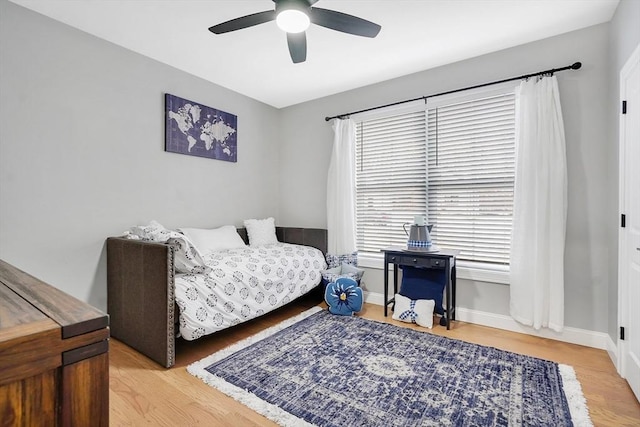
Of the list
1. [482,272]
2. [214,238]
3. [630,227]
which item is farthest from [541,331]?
[214,238]

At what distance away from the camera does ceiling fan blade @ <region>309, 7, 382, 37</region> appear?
75.1 inches

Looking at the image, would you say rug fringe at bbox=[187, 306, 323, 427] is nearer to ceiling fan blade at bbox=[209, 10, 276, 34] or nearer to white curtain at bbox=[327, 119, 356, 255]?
white curtain at bbox=[327, 119, 356, 255]

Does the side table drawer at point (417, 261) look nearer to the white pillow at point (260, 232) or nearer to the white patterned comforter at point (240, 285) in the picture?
the white patterned comforter at point (240, 285)

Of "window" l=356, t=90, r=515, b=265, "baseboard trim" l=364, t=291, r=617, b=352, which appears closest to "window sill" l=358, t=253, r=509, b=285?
"window" l=356, t=90, r=515, b=265

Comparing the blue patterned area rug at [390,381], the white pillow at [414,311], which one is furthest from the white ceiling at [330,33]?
the blue patterned area rug at [390,381]

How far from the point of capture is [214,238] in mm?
3289

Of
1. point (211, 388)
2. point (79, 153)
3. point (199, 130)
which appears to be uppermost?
point (199, 130)

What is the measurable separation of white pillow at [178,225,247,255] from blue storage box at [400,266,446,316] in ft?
5.94

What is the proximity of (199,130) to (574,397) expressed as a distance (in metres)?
3.76

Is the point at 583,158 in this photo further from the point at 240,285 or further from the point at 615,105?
the point at 240,285

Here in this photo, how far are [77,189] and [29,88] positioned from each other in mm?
773

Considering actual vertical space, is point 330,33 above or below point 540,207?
above

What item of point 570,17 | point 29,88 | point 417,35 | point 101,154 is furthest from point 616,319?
point 29,88

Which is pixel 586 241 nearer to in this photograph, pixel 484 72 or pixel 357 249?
pixel 484 72
